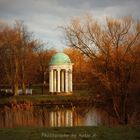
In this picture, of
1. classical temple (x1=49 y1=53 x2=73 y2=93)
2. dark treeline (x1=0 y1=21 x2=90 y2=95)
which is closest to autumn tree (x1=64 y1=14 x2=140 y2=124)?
dark treeline (x1=0 y1=21 x2=90 y2=95)

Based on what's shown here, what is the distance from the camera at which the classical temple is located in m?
45.5

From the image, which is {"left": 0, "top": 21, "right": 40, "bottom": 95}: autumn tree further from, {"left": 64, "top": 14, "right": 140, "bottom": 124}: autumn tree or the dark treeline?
{"left": 64, "top": 14, "right": 140, "bottom": 124}: autumn tree

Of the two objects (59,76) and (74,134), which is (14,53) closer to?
(59,76)

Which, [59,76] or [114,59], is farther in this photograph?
[59,76]

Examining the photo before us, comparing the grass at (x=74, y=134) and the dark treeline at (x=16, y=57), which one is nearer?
the grass at (x=74, y=134)

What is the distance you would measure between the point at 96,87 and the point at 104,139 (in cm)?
595

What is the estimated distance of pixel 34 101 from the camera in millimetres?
34188


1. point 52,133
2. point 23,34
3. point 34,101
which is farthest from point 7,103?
point 52,133

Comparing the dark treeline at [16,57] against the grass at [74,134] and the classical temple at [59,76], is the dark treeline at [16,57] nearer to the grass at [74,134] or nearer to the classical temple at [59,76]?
the classical temple at [59,76]

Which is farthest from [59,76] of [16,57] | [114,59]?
[114,59]

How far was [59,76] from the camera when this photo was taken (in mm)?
46688

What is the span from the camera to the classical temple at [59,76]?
4547cm

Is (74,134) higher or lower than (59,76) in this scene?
lower

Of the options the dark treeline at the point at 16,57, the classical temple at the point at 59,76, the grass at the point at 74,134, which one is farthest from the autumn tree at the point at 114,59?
the classical temple at the point at 59,76
